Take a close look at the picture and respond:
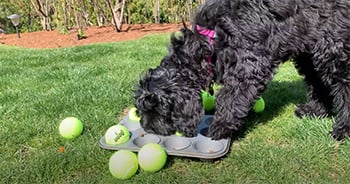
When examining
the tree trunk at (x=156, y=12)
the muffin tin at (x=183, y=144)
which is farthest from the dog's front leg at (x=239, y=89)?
the tree trunk at (x=156, y=12)

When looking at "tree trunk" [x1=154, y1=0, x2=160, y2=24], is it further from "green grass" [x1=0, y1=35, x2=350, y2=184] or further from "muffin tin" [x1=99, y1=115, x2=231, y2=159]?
"muffin tin" [x1=99, y1=115, x2=231, y2=159]

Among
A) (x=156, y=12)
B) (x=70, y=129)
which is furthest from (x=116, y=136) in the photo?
(x=156, y=12)

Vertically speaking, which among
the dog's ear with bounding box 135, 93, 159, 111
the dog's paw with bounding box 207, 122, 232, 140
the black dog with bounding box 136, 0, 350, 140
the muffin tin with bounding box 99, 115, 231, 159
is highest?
the black dog with bounding box 136, 0, 350, 140

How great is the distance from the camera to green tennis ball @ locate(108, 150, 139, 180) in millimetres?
2990

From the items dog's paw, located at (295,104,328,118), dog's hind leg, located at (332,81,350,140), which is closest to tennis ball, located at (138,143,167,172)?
dog's hind leg, located at (332,81,350,140)

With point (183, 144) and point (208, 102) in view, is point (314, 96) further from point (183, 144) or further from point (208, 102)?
point (183, 144)

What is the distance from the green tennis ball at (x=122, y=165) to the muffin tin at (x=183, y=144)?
0.85ft

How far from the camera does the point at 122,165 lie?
9.78ft

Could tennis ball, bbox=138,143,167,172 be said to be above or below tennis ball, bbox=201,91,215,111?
above

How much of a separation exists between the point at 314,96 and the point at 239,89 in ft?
4.17

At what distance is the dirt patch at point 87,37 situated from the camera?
9750 mm

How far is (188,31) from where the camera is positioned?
3.40m

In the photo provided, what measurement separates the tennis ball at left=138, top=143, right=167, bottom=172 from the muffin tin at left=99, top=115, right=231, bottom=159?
0.14 m

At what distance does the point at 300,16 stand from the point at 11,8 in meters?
13.7
